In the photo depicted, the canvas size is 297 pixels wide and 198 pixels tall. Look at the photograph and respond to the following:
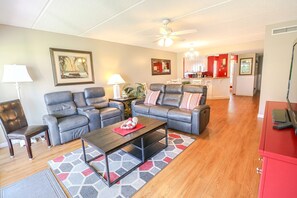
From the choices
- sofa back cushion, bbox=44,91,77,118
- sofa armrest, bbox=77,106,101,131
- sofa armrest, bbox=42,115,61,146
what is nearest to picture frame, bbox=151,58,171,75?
sofa armrest, bbox=77,106,101,131

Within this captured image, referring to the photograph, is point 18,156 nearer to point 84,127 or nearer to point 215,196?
point 84,127

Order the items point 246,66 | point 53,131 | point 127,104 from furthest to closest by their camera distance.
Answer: point 246,66 < point 127,104 < point 53,131

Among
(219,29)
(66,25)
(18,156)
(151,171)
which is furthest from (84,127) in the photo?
(219,29)

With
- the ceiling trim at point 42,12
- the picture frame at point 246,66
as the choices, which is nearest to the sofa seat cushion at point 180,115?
the ceiling trim at point 42,12

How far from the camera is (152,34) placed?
3922 millimetres

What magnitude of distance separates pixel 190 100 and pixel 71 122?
8.41 feet

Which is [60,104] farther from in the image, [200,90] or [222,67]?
[222,67]

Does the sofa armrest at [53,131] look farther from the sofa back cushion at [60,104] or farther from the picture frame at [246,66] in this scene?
the picture frame at [246,66]

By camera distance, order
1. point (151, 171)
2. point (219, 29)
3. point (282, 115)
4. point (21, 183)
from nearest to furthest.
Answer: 1. point (282, 115)
2. point (21, 183)
3. point (151, 171)
4. point (219, 29)

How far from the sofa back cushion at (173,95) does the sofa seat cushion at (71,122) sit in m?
2.01

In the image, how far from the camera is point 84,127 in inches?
124

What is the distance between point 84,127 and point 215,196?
2.64 meters

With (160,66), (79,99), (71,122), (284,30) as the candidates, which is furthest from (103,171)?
(160,66)

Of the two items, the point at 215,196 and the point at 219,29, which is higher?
the point at 219,29
